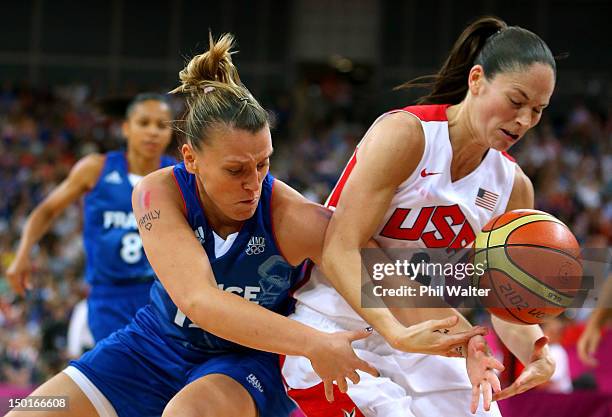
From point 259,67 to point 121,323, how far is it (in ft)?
40.1

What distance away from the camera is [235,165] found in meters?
2.72

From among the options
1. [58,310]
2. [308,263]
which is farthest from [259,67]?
[308,263]

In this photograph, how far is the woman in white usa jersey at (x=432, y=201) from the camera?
283 centimetres

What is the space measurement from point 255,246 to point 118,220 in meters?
2.49

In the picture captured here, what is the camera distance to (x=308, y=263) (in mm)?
3197

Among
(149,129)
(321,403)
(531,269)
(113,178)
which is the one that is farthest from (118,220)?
(531,269)

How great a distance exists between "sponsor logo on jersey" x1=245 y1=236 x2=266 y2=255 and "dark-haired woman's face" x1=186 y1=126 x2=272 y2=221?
0.15 m

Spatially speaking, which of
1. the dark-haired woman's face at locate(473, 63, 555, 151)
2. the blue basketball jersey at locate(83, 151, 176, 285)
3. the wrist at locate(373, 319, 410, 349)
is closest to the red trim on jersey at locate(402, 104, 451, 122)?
the dark-haired woman's face at locate(473, 63, 555, 151)

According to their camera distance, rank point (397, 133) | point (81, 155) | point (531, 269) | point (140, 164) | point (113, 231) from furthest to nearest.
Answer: point (81, 155), point (140, 164), point (113, 231), point (397, 133), point (531, 269)

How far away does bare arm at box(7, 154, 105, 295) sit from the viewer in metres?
4.90

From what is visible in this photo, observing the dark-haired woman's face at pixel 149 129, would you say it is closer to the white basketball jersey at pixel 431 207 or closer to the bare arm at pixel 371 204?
the white basketball jersey at pixel 431 207

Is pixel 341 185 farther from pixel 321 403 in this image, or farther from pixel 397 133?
pixel 321 403

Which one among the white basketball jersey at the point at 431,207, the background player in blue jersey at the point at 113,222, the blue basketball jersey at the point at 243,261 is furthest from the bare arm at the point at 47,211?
the white basketball jersey at the point at 431,207

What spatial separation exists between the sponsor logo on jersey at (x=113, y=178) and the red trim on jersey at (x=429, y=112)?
2722mm
